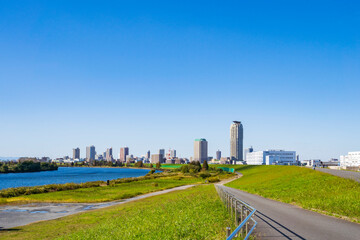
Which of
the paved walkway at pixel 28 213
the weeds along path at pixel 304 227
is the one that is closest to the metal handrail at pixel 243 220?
the weeds along path at pixel 304 227

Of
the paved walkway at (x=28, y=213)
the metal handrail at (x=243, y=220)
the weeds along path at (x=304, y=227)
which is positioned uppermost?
the metal handrail at (x=243, y=220)

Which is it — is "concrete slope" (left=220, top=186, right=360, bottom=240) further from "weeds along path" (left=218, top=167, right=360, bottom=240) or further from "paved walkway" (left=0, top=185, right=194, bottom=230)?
"paved walkway" (left=0, top=185, right=194, bottom=230)

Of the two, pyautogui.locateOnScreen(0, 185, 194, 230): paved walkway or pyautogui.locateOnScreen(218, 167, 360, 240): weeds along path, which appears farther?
pyautogui.locateOnScreen(0, 185, 194, 230): paved walkway

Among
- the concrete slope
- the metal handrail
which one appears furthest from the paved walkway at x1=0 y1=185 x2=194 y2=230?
the concrete slope

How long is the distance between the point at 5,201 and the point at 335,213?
5248cm

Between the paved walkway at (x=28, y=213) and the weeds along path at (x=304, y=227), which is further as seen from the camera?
the paved walkway at (x=28, y=213)

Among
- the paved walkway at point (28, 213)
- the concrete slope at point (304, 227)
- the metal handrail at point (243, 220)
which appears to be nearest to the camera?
the metal handrail at point (243, 220)

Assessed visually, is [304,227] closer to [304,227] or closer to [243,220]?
[304,227]

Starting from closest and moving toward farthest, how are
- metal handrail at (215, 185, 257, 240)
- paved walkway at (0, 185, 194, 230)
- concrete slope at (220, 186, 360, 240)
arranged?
metal handrail at (215, 185, 257, 240)
concrete slope at (220, 186, 360, 240)
paved walkway at (0, 185, 194, 230)

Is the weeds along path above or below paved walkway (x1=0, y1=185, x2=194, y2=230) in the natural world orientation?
above

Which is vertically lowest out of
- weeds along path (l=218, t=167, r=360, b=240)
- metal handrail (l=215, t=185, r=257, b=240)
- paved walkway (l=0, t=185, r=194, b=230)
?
paved walkway (l=0, t=185, r=194, b=230)

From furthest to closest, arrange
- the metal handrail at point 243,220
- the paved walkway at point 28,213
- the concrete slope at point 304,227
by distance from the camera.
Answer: the paved walkway at point 28,213 < the concrete slope at point 304,227 < the metal handrail at point 243,220

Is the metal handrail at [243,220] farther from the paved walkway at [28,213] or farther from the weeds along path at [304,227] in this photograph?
the paved walkway at [28,213]

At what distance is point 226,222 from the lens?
57.0 ft
